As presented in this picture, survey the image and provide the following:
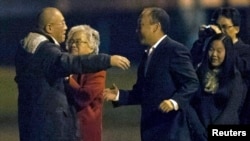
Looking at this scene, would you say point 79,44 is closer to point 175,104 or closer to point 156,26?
point 156,26

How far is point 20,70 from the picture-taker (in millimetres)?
3412

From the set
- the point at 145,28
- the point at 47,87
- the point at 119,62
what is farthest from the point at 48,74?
the point at 145,28

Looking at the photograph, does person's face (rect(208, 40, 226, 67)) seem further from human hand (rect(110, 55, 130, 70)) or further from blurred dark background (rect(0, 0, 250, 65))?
human hand (rect(110, 55, 130, 70))

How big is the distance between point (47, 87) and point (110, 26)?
0.37m

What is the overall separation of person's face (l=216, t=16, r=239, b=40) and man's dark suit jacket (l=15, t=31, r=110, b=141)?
515mm

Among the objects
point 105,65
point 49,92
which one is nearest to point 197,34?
point 105,65

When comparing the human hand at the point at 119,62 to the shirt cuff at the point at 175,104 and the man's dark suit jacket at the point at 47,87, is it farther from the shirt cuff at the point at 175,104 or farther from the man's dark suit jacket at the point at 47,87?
the shirt cuff at the point at 175,104

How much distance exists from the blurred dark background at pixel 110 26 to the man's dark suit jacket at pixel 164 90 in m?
0.05

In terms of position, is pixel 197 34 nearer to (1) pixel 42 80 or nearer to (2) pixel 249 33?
(2) pixel 249 33

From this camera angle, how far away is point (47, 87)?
133 inches

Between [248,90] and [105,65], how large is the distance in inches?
24.2

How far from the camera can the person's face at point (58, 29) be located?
3.41 meters

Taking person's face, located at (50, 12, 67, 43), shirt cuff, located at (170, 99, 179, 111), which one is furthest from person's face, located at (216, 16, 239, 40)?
person's face, located at (50, 12, 67, 43)

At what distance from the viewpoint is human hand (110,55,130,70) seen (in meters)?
3.31
